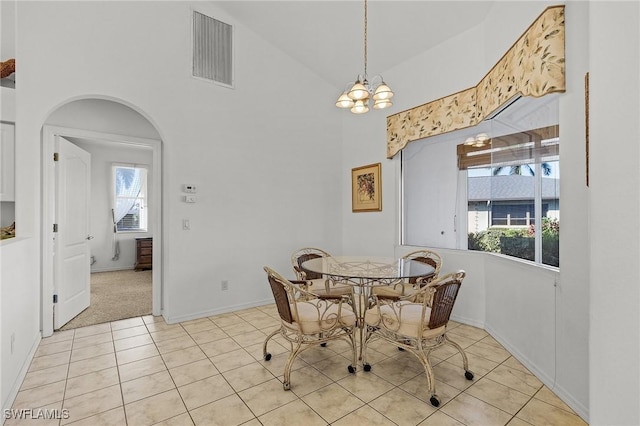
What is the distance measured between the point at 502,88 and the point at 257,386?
10.8ft

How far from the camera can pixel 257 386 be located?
2344 mm

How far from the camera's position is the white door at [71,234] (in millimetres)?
3576

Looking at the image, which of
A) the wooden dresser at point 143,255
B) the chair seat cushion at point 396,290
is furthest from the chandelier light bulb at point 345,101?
the wooden dresser at point 143,255

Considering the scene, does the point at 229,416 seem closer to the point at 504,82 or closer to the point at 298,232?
the point at 298,232

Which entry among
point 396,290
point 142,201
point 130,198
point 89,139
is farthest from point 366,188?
point 130,198

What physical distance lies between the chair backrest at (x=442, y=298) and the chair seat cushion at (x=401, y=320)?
0.07 meters

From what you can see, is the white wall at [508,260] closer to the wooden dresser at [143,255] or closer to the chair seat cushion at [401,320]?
Answer: the chair seat cushion at [401,320]

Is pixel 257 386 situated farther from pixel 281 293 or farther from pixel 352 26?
pixel 352 26

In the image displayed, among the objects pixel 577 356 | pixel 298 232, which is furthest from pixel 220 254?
pixel 577 356

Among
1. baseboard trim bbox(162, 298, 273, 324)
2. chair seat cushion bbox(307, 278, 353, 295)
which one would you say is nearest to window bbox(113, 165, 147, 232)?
baseboard trim bbox(162, 298, 273, 324)

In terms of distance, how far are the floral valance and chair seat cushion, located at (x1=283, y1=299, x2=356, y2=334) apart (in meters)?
2.27

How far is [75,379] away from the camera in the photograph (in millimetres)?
2451

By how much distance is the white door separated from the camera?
11.7ft

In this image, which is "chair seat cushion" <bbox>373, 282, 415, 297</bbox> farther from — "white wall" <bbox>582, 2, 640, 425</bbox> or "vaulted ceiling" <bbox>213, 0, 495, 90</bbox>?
"vaulted ceiling" <bbox>213, 0, 495, 90</bbox>
